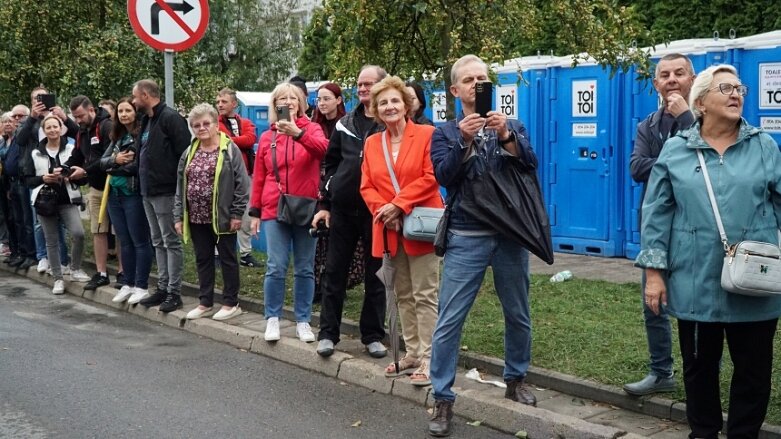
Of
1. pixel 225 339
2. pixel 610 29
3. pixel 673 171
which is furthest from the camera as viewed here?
pixel 610 29

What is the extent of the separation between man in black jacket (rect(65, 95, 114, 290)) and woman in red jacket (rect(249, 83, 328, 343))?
3.14 meters

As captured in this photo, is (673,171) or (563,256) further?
(563,256)

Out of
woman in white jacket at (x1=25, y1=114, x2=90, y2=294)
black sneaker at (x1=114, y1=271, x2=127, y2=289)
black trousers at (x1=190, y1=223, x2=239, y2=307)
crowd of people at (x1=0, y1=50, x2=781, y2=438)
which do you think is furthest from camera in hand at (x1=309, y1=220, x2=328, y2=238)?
woman in white jacket at (x1=25, y1=114, x2=90, y2=294)

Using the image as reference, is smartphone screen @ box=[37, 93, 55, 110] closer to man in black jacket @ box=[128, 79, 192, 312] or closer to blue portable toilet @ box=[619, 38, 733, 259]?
man in black jacket @ box=[128, 79, 192, 312]

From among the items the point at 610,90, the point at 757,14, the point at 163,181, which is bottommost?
Answer: the point at 163,181

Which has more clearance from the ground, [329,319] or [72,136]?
[72,136]

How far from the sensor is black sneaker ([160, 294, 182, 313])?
953 cm

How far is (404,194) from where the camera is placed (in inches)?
257

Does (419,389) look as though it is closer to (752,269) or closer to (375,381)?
(375,381)

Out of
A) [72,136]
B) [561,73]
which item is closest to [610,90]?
[561,73]

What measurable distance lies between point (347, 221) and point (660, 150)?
7.52 feet

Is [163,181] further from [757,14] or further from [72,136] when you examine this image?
[757,14]

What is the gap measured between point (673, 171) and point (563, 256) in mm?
7088

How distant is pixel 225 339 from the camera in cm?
862
